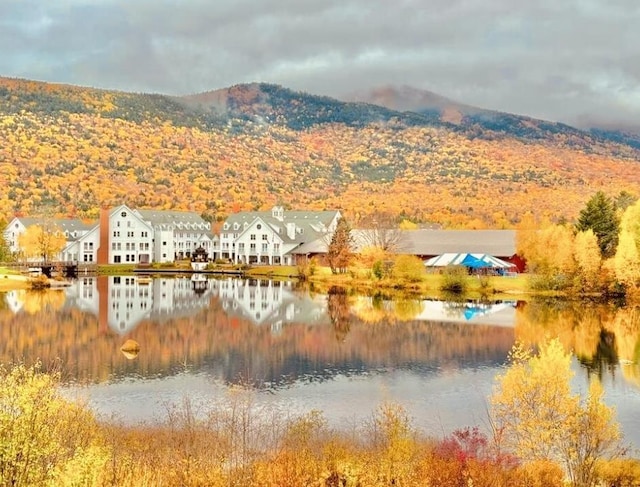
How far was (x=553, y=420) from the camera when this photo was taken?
14.4m

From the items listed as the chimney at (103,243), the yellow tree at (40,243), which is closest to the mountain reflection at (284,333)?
the yellow tree at (40,243)

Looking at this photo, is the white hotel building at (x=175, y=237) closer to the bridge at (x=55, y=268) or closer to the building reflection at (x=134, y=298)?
the bridge at (x=55, y=268)

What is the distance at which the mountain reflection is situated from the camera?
25.7 meters

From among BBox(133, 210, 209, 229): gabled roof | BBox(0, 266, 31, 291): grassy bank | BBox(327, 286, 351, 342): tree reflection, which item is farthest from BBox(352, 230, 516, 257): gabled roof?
BBox(0, 266, 31, 291): grassy bank

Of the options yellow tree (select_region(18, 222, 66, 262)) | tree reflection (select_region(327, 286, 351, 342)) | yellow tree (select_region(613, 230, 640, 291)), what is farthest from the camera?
yellow tree (select_region(18, 222, 66, 262))

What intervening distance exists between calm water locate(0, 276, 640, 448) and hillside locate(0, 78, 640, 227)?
53.5 meters

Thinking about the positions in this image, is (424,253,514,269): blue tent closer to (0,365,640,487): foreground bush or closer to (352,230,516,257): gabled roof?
(352,230,516,257): gabled roof

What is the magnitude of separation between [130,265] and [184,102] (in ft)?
317

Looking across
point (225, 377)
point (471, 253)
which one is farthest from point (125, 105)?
point (225, 377)

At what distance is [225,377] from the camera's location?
23.8 meters

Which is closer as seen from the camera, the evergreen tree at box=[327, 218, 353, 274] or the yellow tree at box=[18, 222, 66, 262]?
the evergreen tree at box=[327, 218, 353, 274]

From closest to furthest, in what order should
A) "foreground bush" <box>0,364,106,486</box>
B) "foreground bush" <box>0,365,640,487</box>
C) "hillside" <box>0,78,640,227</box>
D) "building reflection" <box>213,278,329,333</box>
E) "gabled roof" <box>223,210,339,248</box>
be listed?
"foreground bush" <box>0,364,106,486</box> < "foreground bush" <box>0,365,640,487</box> < "building reflection" <box>213,278,329,333</box> < "gabled roof" <box>223,210,339,248</box> < "hillside" <box>0,78,640,227</box>

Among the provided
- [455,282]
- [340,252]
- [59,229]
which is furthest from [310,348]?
[59,229]

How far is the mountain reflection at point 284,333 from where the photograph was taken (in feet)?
84.3
